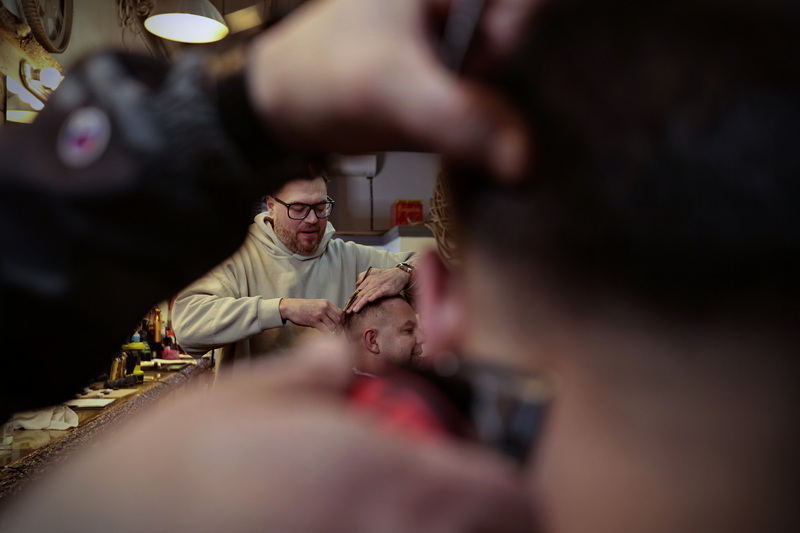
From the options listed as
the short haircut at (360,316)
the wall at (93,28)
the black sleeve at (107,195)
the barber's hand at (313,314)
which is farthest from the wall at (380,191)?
the black sleeve at (107,195)

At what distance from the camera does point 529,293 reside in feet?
1.67

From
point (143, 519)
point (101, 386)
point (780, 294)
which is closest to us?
point (143, 519)

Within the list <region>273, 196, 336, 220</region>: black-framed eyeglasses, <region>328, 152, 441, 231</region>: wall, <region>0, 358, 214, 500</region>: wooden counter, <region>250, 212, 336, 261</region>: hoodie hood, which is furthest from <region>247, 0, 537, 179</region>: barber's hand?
<region>328, 152, 441, 231</region>: wall

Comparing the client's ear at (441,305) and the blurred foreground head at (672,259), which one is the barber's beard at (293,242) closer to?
the client's ear at (441,305)

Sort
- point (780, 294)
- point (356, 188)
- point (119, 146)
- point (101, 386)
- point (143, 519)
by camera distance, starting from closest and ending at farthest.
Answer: point (143, 519), point (780, 294), point (119, 146), point (101, 386), point (356, 188)

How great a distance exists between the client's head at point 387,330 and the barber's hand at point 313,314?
0.63 feet

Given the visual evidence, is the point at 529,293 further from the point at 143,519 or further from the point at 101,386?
the point at 101,386

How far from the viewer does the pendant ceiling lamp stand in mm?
3775

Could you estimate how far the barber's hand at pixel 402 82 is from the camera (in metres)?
0.47

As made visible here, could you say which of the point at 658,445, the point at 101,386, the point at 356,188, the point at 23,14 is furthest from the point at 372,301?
the point at 356,188

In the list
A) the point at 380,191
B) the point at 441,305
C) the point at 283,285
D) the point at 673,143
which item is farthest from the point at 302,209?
the point at 380,191

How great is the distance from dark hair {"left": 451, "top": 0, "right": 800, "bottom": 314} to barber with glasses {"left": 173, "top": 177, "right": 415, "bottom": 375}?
199cm

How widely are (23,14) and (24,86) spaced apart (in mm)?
360

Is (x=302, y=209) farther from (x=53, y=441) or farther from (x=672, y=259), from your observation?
(x=672, y=259)
